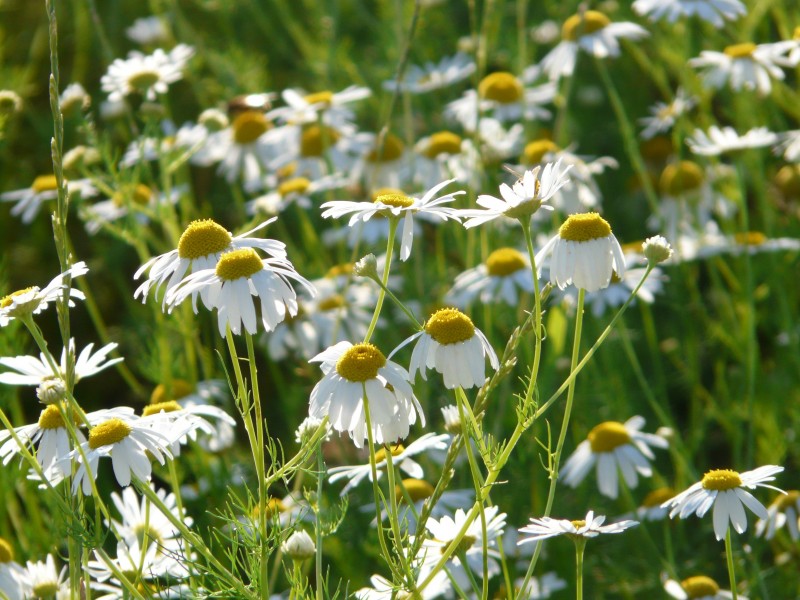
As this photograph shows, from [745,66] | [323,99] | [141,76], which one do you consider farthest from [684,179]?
[141,76]

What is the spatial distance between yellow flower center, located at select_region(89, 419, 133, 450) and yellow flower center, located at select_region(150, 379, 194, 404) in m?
0.89

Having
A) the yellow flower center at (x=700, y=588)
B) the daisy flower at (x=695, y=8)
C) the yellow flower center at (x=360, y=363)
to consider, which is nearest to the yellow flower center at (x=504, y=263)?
the daisy flower at (x=695, y=8)

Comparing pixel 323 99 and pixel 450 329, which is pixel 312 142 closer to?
pixel 323 99

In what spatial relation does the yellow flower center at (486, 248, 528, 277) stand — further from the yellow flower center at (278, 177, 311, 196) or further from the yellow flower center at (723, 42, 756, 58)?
the yellow flower center at (723, 42, 756, 58)

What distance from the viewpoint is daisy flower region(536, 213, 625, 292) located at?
148cm

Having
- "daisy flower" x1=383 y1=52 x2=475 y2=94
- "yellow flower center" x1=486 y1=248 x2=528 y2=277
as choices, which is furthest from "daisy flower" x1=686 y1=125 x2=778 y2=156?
"daisy flower" x1=383 y1=52 x2=475 y2=94

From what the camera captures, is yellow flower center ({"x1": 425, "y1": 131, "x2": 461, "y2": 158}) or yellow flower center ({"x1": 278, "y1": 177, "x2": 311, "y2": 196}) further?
yellow flower center ({"x1": 425, "y1": 131, "x2": 461, "y2": 158})

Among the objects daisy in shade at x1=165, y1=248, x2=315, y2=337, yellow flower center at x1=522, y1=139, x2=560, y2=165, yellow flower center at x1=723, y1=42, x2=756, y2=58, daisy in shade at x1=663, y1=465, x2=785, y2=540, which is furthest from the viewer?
yellow flower center at x1=522, y1=139, x2=560, y2=165

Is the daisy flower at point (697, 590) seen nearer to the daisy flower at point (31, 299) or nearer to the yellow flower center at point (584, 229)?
the yellow flower center at point (584, 229)

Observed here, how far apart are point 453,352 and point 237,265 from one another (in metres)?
0.32

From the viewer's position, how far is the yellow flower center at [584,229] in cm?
150

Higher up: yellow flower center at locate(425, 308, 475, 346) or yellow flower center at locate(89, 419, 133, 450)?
yellow flower center at locate(425, 308, 475, 346)

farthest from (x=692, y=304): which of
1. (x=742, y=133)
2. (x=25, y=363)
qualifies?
(x=25, y=363)

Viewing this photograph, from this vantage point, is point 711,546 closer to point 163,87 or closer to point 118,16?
point 163,87
